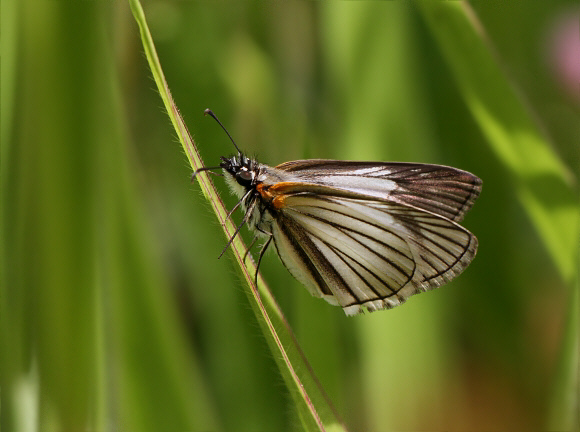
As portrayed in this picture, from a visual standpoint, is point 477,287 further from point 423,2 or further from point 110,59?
point 110,59

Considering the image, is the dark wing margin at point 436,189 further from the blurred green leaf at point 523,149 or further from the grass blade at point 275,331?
the grass blade at point 275,331

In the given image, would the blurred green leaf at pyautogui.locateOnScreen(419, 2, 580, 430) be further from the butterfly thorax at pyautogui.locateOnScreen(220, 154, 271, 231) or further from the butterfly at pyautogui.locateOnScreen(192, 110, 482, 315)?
the butterfly thorax at pyautogui.locateOnScreen(220, 154, 271, 231)

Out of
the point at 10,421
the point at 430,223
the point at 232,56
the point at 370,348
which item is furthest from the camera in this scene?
the point at 232,56

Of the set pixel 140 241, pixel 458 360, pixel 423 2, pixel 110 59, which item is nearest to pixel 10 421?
pixel 140 241

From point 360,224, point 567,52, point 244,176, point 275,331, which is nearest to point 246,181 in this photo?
point 244,176

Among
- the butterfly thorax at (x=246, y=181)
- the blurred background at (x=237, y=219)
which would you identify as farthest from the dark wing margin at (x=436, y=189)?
the butterfly thorax at (x=246, y=181)

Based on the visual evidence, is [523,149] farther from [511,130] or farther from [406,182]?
[406,182]

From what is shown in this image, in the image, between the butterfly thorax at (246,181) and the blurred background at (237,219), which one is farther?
the butterfly thorax at (246,181)
